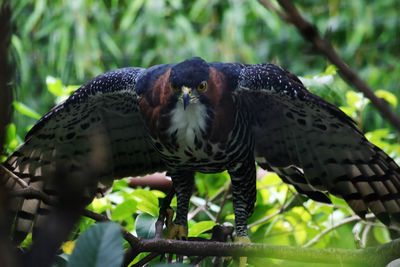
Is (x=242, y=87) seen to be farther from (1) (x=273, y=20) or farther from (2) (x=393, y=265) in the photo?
(1) (x=273, y=20)

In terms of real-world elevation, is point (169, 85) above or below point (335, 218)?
above

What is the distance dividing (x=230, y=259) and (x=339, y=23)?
4.23 meters

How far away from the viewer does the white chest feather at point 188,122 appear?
1.55 meters

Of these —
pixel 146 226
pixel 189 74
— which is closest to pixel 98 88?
pixel 189 74

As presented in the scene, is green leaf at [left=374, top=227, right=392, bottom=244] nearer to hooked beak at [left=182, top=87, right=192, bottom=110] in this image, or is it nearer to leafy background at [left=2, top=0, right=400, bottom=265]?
hooked beak at [left=182, top=87, right=192, bottom=110]

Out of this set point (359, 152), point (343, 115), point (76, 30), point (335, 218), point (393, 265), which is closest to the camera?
point (393, 265)

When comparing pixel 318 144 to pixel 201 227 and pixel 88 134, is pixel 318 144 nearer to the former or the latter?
pixel 201 227

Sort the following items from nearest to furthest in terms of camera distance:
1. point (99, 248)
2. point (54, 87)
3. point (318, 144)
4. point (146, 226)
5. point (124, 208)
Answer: point (99, 248) → point (146, 226) → point (124, 208) → point (318, 144) → point (54, 87)

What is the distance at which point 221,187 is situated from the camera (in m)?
2.03

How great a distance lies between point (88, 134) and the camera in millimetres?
1745

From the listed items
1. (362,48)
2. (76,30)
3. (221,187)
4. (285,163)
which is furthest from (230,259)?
(362,48)

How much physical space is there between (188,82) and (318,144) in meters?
0.41

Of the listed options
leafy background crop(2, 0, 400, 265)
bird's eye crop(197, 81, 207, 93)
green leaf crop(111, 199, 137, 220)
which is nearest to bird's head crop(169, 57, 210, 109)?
bird's eye crop(197, 81, 207, 93)

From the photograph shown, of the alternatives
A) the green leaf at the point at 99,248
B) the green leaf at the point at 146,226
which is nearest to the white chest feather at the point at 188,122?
the green leaf at the point at 146,226
